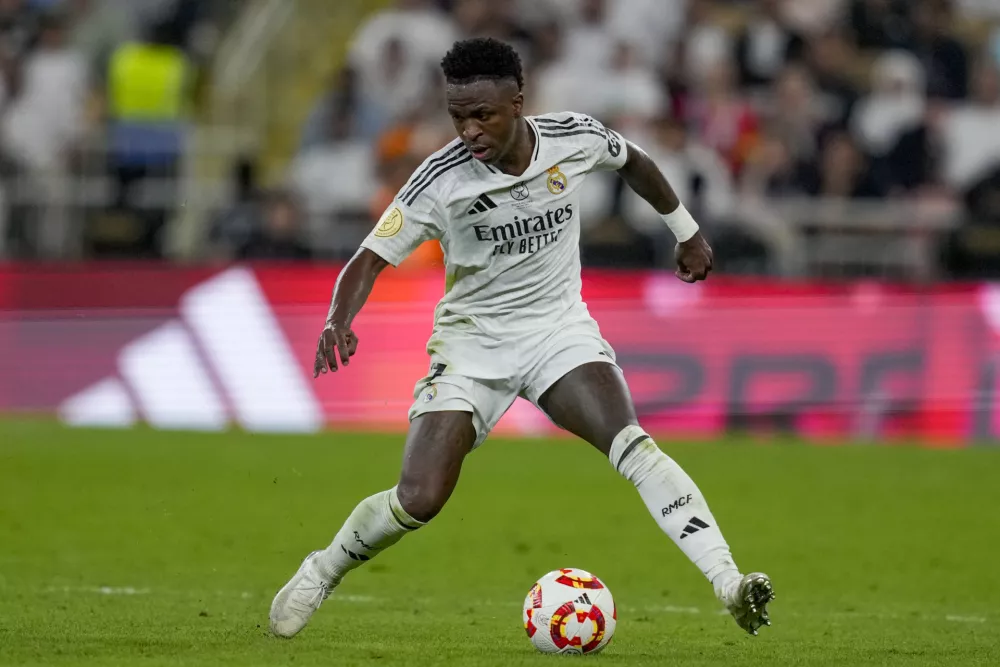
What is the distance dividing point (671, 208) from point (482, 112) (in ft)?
4.04

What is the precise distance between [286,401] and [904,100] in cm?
723

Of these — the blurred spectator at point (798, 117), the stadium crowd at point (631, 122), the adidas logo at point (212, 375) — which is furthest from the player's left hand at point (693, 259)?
the blurred spectator at point (798, 117)

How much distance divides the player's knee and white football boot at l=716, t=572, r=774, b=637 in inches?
48.3

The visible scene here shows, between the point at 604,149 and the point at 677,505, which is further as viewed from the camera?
the point at 604,149

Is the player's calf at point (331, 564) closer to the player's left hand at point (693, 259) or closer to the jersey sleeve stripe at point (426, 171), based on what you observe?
the jersey sleeve stripe at point (426, 171)

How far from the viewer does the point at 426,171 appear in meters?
7.57

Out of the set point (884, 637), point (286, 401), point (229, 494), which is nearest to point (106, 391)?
point (286, 401)

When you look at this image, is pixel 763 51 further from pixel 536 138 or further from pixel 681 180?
pixel 536 138

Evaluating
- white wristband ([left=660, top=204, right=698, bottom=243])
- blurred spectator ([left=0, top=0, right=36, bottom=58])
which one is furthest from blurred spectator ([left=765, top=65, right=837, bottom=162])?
white wristband ([left=660, top=204, right=698, bottom=243])

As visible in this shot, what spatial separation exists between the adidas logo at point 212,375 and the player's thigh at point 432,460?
914 centimetres

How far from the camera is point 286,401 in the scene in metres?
16.8

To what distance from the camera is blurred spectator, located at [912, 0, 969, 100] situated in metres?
19.4

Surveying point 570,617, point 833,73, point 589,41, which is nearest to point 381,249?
point 570,617

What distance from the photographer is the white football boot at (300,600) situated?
766 centimetres
